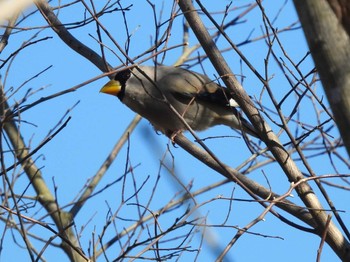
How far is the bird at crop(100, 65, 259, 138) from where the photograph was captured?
543 cm

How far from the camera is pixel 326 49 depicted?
5.78 ft

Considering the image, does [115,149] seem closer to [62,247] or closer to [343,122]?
[62,247]

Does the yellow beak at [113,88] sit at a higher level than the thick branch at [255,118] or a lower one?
higher

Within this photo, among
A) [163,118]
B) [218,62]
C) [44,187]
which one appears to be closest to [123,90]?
[163,118]

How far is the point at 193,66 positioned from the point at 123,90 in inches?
32.1

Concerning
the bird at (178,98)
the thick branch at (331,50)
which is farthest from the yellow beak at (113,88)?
the thick branch at (331,50)

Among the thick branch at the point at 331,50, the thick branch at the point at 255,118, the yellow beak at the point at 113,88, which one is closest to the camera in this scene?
the thick branch at the point at 331,50

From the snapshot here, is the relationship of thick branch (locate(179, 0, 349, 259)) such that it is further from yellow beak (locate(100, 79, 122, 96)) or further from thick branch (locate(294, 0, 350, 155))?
yellow beak (locate(100, 79, 122, 96))

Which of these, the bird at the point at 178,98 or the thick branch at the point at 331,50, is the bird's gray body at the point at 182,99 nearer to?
the bird at the point at 178,98

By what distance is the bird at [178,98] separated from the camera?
5.43 m

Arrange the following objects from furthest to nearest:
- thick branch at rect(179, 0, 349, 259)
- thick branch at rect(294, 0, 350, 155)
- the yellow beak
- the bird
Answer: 1. the yellow beak
2. the bird
3. thick branch at rect(179, 0, 349, 259)
4. thick branch at rect(294, 0, 350, 155)

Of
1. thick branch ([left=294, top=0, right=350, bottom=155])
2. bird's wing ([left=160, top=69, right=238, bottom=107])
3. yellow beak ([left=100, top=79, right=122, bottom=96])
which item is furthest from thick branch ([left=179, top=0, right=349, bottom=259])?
yellow beak ([left=100, top=79, right=122, bottom=96])

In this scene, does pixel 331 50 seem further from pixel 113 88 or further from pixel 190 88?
pixel 113 88

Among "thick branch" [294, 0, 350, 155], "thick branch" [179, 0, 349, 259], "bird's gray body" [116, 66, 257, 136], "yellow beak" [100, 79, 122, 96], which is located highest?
"yellow beak" [100, 79, 122, 96]
